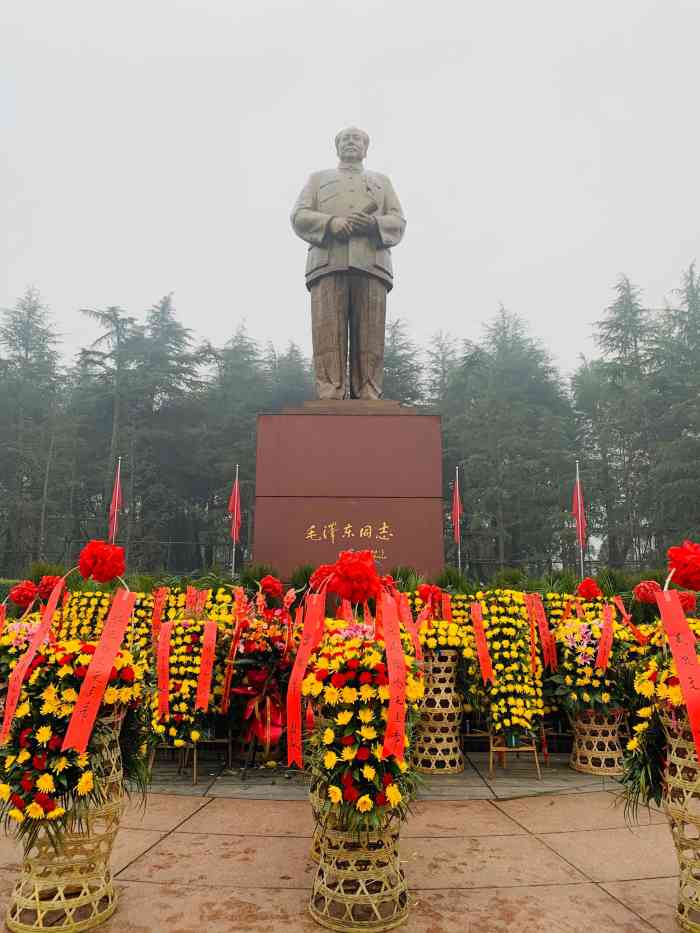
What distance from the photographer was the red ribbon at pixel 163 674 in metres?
3.79

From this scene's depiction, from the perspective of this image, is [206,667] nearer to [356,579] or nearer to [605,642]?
[356,579]

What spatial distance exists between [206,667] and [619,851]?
2.27 metres

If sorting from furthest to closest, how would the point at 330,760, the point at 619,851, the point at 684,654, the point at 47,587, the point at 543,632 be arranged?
the point at 543,632 < the point at 47,587 < the point at 619,851 < the point at 330,760 < the point at 684,654

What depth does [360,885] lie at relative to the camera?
7.02 ft

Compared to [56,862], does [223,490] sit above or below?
above

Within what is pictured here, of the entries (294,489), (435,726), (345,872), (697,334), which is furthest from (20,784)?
(697,334)

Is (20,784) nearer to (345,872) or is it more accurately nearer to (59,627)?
(345,872)

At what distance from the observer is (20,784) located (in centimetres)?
208

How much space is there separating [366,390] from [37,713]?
5055mm

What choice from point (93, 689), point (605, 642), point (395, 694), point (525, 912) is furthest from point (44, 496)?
point (525, 912)

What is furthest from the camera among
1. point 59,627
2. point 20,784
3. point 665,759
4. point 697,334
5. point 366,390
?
point 697,334

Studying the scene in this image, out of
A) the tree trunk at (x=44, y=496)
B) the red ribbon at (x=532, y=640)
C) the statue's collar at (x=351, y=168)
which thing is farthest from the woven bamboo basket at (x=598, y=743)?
the tree trunk at (x=44, y=496)

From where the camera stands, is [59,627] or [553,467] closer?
[59,627]

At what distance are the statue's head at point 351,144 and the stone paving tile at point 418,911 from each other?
6756 mm
